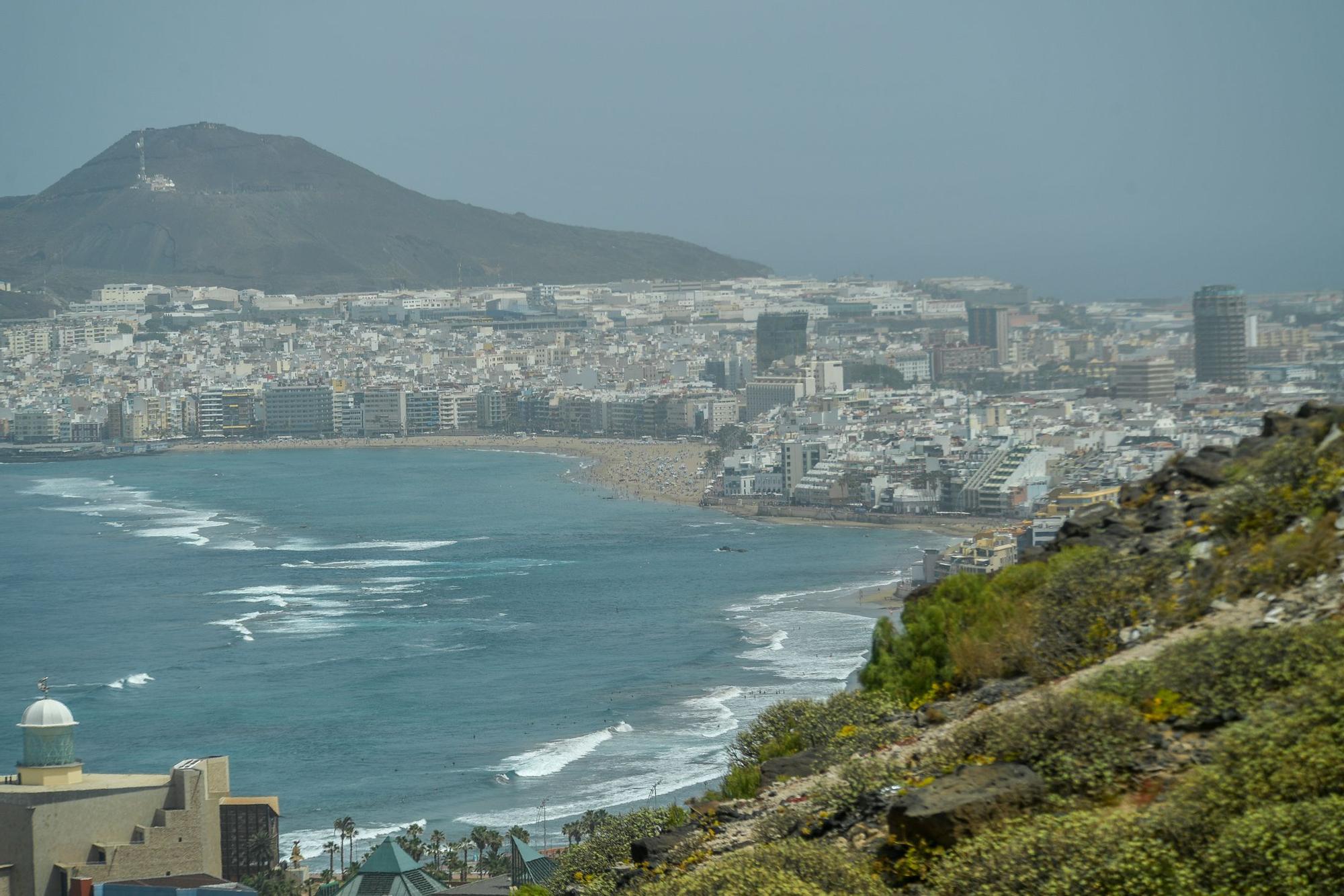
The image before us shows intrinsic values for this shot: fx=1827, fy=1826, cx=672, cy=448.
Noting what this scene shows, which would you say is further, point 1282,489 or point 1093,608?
point 1282,489

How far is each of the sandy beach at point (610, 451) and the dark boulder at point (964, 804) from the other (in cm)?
3438

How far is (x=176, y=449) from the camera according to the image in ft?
193

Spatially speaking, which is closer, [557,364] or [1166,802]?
[1166,802]

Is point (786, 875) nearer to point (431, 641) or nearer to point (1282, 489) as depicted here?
point (1282, 489)

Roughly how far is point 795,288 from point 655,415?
57714 mm

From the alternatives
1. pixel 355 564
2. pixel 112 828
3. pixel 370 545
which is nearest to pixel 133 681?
pixel 112 828

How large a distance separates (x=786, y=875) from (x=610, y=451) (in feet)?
159

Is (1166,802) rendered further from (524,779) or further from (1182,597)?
(524,779)

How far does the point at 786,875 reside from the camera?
327 centimetres

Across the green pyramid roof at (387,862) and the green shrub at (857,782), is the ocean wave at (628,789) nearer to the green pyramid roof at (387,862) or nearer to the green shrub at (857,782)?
the green pyramid roof at (387,862)

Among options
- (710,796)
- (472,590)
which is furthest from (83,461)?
(710,796)

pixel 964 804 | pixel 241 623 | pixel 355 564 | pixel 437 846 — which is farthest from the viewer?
pixel 355 564

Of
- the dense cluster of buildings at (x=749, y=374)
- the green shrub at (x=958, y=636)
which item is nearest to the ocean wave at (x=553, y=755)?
the green shrub at (x=958, y=636)

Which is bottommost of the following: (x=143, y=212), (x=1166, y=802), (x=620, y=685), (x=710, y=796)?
(x=620, y=685)
